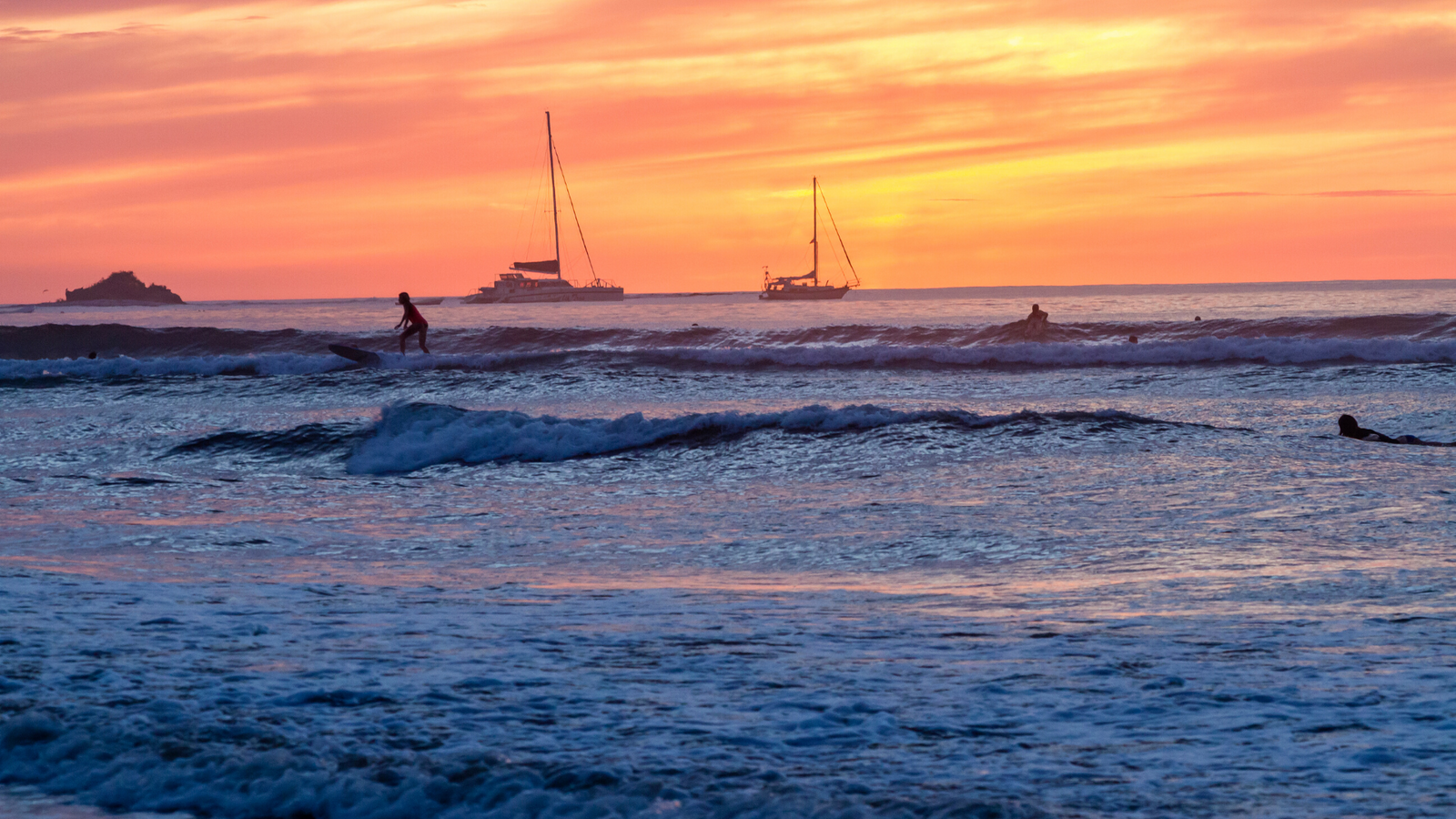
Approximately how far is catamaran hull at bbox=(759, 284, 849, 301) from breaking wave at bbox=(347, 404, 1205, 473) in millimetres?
90915

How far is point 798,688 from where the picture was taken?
13.5ft

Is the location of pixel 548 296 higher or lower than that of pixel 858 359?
higher

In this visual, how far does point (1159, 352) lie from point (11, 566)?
24.1 m

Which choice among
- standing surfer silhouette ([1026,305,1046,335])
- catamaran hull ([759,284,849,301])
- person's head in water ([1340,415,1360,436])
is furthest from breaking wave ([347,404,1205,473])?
catamaran hull ([759,284,849,301])

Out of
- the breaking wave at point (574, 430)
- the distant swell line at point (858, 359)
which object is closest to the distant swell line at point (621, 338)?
the distant swell line at point (858, 359)

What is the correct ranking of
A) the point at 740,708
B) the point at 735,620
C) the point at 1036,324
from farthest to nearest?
1. the point at 1036,324
2. the point at 735,620
3. the point at 740,708

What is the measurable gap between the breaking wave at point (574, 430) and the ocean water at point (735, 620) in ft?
0.24

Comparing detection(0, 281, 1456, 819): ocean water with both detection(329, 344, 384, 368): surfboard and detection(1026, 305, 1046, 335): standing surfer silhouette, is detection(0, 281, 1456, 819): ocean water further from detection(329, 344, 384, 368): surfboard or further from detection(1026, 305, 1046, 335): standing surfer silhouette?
detection(1026, 305, 1046, 335): standing surfer silhouette

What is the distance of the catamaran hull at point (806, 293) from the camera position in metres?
105

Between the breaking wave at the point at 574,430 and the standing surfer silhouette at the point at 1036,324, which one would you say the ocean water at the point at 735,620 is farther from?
the standing surfer silhouette at the point at 1036,324

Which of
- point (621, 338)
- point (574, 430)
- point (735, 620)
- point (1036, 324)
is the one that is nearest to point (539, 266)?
point (621, 338)

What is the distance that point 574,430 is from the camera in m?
13.8

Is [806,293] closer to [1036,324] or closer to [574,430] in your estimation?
[1036,324]

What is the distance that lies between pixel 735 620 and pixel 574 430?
8.72m
